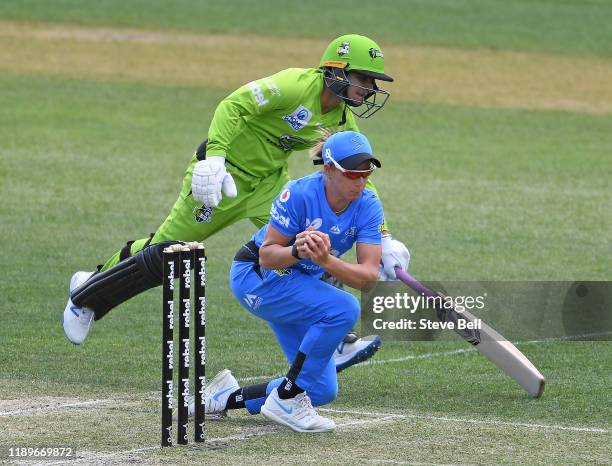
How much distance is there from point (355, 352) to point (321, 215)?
163 centimetres

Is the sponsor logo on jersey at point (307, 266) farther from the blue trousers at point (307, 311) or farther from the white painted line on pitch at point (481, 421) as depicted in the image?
the white painted line on pitch at point (481, 421)

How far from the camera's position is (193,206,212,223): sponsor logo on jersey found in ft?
27.1

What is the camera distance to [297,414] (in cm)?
668

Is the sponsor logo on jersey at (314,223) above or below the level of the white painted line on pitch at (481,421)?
above

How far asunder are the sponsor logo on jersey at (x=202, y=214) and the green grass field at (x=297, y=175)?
0.92 metres

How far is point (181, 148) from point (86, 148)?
1.31m

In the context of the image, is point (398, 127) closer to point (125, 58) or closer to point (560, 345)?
point (125, 58)

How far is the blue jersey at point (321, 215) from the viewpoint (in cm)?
658

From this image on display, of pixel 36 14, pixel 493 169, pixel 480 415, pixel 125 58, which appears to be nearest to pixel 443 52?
pixel 125 58

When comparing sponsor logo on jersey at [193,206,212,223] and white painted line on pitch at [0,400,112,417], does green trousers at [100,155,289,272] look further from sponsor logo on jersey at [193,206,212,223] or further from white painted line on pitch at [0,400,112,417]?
white painted line on pitch at [0,400,112,417]

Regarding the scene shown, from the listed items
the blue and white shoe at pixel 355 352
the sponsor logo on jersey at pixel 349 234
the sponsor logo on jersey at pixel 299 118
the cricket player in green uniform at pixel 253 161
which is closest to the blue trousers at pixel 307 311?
the sponsor logo on jersey at pixel 349 234

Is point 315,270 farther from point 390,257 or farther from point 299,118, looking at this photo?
point 299,118

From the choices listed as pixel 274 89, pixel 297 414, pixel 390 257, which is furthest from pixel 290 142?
pixel 297 414

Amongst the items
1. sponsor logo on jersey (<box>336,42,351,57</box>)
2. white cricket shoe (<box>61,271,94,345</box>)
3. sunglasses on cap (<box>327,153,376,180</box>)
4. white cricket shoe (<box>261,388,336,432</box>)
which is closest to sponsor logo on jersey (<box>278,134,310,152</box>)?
sponsor logo on jersey (<box>336,42,351,57</box>)
